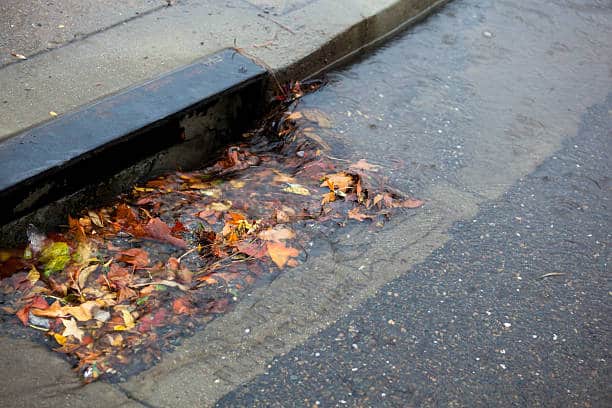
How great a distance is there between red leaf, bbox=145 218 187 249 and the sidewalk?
0.51 m

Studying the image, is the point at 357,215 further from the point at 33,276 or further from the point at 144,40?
the point at 144,40

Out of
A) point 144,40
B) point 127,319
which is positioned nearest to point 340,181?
point 127,319

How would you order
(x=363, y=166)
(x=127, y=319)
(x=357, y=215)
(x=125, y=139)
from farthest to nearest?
(x=363, y=166) → (x=357, y=215) → (x=125, y=139) → (x=127, y=319)

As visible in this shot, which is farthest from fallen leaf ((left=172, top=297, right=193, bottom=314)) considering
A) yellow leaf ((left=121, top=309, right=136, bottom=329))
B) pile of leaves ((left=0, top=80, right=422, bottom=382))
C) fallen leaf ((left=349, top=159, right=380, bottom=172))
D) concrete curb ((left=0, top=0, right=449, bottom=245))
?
fallen leaf ((left=349, top=159, right=380, bottom=172))

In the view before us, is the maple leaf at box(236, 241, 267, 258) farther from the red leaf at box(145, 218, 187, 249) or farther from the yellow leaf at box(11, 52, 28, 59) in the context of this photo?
the yellow leaf at box(11, 52, 28, 59)

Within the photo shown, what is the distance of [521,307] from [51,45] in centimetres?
284

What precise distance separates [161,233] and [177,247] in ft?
0.32

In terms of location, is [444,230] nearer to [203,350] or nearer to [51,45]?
[203,350]

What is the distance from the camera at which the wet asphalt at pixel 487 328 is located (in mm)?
2557

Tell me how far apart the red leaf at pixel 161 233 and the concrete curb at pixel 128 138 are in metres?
0.33

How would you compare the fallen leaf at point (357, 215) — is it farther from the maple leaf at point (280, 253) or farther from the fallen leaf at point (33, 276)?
the fallen leaf at point (33, 276)

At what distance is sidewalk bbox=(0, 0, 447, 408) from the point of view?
3482 mm

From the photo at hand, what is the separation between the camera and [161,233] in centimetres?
309

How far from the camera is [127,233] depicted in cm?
311
